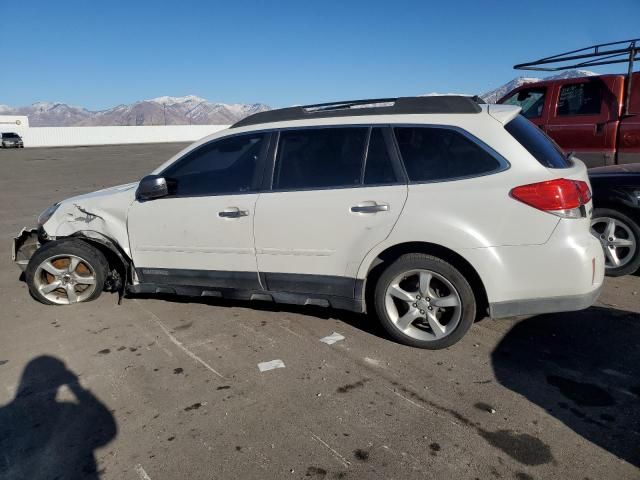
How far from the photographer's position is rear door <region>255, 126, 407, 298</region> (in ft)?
11.6

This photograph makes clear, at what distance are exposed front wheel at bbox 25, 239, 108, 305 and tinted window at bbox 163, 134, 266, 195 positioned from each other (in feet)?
3.69

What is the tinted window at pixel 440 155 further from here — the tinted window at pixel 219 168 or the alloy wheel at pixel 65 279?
the alloy wheel at pixel 65 279

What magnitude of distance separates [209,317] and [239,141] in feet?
5.13

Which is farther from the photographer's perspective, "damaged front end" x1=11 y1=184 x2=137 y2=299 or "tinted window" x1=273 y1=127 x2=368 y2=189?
"damaged front end" x1=11 y1=184 x2=137 y2=299

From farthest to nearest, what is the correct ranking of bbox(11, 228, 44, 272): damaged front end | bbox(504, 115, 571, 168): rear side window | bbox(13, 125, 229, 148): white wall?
bbox(13, 125, 229, 148): white wall → bbox(11, 228, 44, 272): damaged front end → bbox(504, 115, 571, 168): rear side window

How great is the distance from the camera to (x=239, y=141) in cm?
410

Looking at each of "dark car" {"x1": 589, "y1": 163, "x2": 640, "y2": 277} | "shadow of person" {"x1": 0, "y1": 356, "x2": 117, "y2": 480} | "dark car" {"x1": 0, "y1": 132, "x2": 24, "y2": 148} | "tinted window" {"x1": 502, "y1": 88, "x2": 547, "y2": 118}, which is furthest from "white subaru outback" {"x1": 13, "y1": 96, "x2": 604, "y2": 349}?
"dark car" {"x1": 0, "y1": 132, "x2": 24, "y2": 148}

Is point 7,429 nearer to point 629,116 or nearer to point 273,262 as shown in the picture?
point 273,262

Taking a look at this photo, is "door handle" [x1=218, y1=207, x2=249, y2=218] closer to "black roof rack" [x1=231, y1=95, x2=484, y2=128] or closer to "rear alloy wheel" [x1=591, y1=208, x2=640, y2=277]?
"black roof rack" [x1=231, y1=95, x2=484, y2=128]

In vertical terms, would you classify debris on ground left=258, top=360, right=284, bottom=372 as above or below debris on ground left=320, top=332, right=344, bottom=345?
below

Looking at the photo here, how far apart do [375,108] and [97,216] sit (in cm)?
266

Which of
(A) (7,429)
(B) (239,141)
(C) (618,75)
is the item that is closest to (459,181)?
(B) (239,141)

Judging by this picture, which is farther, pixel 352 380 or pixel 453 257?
pixel 453 257

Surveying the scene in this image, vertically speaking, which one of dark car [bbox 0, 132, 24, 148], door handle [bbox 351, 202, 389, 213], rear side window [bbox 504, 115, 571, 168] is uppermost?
dark car [bbox 0, 132, 24, 148]
